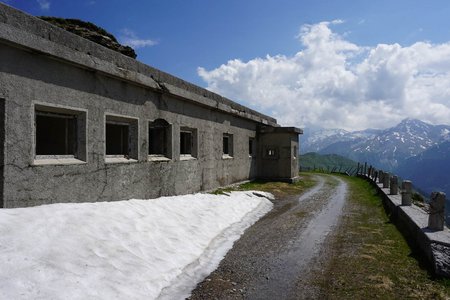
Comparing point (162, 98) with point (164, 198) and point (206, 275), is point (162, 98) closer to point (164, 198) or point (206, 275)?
point (164, 198)

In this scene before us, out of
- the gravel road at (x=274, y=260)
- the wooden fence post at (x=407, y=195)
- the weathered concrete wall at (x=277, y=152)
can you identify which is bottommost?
the gravel road at (x=274, y=260)

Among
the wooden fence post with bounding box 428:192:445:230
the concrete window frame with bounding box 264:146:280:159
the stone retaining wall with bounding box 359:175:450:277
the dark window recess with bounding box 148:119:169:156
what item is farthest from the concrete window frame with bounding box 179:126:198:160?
the concrete window frame with bounding box 264:146:280:159

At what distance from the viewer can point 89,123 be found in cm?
828

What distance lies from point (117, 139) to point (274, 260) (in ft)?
Result: 19.6

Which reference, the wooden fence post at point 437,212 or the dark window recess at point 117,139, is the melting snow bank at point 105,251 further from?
the wooden fence post at point 437,212

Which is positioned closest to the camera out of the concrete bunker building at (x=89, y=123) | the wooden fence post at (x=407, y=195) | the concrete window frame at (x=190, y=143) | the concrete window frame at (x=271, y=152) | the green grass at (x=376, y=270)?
the green grass at (x=376, y=270)

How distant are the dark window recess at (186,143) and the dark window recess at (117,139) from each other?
3645 millimetres

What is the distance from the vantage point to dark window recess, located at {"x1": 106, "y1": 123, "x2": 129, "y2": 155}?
10.2 m

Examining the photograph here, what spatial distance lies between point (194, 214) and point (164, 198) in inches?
51.0

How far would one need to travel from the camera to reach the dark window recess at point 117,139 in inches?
401

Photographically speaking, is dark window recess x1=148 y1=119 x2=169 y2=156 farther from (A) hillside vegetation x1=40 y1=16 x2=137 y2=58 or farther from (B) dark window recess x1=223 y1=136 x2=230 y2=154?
(B) dark window recess x1=223 y1=136 x2=230 y2=154

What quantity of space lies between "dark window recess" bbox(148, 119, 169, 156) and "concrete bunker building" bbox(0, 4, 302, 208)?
35 mm

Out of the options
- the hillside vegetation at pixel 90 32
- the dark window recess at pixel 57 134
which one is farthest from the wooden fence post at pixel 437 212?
the hillside vegetation at pixel 90 32

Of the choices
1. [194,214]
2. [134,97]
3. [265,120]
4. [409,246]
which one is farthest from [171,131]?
[265,120]
